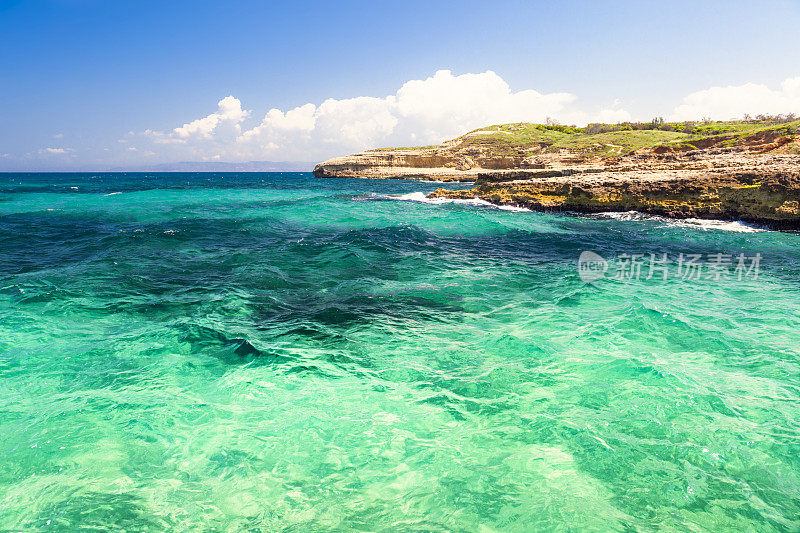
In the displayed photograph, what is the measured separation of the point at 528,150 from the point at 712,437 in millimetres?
86663

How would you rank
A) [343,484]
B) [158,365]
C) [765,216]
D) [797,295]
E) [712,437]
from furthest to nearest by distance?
1. [765,216]
2. [797,295]
3. [158,365]
4. [712,437]
5. [343,484]

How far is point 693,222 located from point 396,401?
27.0 m

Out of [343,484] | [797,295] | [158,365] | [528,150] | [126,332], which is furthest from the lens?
[528,150]

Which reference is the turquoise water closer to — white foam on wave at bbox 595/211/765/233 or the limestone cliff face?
→ white foam on wave at bbox 595/211/765/233

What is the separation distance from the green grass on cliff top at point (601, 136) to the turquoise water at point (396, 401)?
54.1 meters

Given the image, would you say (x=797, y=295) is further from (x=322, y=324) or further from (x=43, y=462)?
(x=43, y=462)

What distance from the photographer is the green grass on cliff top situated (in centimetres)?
6200

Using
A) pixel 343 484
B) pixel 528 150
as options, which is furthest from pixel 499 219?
pixel 528 150

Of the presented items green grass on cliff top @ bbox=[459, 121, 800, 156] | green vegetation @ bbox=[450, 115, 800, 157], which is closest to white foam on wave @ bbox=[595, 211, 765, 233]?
green vegetation @ bbox=[450, 115, 800, 157]

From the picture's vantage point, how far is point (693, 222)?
80.0 feet

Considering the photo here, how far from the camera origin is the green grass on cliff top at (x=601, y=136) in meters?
62.0

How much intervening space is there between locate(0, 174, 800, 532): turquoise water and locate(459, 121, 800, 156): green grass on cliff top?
2131 inches

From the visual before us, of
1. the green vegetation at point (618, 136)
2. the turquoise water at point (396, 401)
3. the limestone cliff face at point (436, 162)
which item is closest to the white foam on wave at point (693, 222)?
the turquoise water at point (396, 401)

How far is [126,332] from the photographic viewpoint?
8.46 meters
